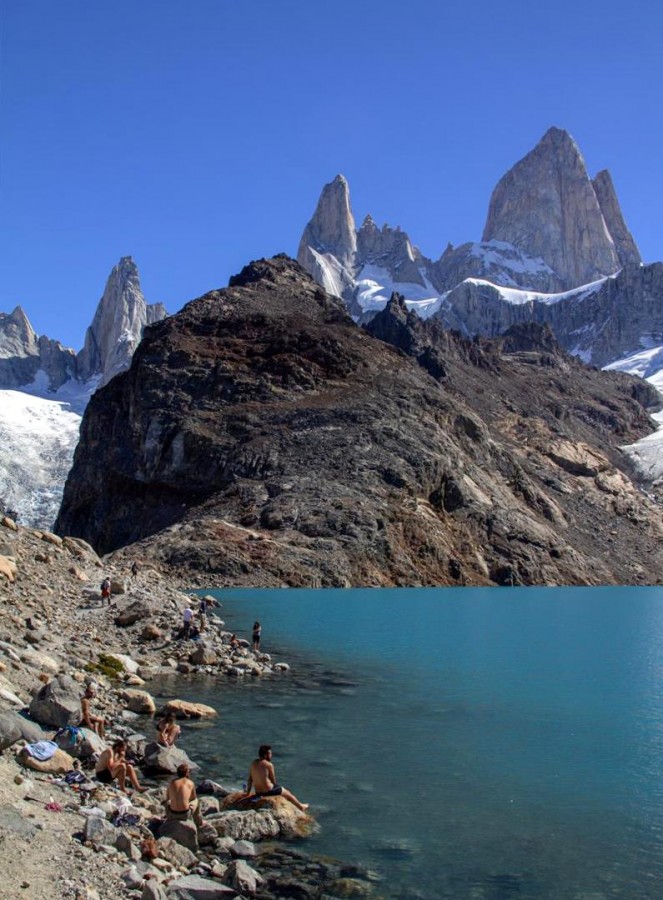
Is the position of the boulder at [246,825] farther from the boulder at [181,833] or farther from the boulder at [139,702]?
the boulder at [139,702]

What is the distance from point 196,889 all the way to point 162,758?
23.2ft

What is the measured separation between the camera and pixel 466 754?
24.3 m

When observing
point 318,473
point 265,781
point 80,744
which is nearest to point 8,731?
point 80,744

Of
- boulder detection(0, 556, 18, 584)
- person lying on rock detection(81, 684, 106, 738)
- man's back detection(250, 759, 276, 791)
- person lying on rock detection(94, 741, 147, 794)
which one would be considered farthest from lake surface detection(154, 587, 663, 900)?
boulder detection(0, 556, 18, 584)

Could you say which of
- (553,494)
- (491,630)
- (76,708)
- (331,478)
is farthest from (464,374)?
(76,708)

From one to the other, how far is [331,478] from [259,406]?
21.6 meters

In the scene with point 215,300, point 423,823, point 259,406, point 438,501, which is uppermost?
point 215,300

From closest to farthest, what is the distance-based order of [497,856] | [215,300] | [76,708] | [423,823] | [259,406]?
[497,856]
[423,823]
[76,708]
[259,406]
[215,300]

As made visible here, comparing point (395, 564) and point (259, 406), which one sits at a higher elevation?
point (259, 406)

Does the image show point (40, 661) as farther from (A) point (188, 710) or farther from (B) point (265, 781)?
(B) point (265, 781)

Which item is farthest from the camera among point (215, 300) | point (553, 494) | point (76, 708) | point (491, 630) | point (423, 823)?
point (215, 300)

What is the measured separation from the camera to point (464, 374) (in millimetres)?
189625

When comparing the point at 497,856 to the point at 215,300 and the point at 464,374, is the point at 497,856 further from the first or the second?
the point at 464,374

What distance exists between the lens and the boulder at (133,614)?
39.9 m
